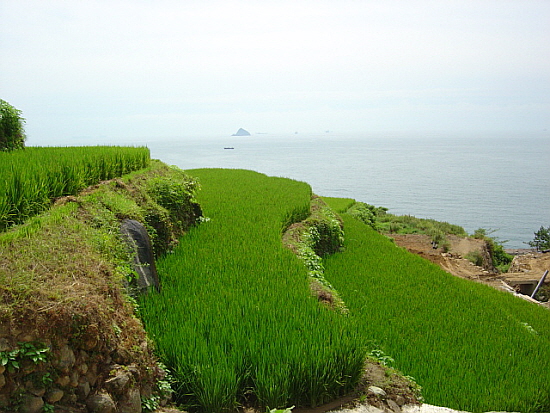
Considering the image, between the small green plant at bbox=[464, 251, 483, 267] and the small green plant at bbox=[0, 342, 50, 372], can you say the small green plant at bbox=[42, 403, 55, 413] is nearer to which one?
the small green plant at bbox=[0, 342, 50, 372]

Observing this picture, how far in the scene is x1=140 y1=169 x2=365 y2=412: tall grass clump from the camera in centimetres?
388

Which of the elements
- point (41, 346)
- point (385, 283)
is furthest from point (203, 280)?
point (385, 283)

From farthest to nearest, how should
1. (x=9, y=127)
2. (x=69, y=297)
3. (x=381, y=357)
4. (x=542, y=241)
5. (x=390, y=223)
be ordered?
(x=542, y=241), (x=390, y=223), (x=9, y=127), (x=381, y=357), (x=69, y=297)

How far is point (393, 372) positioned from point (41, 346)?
357cm

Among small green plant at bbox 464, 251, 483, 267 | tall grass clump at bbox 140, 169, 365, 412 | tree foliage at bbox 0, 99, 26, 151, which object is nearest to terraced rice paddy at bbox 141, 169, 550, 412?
tall grass clump at bbox 140, 169, 365, 412

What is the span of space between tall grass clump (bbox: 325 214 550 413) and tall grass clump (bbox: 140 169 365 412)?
1.17 meters

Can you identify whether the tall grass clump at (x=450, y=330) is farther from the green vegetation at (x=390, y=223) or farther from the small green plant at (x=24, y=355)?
the green vegetation at (x=390, y=223)

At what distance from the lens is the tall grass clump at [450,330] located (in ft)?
16.7

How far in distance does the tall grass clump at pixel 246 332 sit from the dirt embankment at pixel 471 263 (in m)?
10.2

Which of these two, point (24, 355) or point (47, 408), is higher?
point (24, 355)

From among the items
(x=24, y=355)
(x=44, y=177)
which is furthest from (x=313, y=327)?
(x=44, y=177)

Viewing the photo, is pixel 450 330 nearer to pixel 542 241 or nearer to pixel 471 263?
pixel 471 263

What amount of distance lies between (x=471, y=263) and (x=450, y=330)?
11615 mm

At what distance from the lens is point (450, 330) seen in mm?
6738
